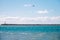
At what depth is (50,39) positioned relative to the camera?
1409 cm
